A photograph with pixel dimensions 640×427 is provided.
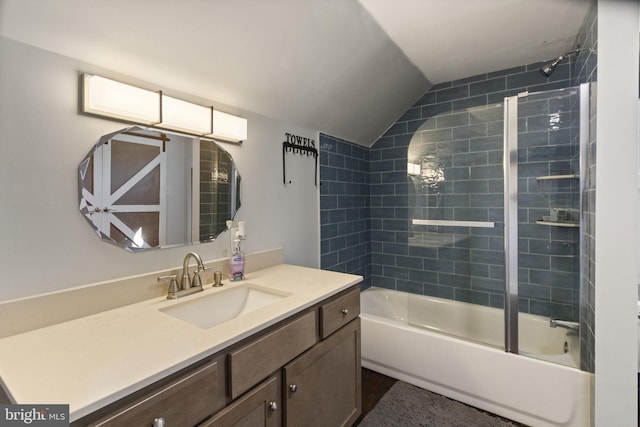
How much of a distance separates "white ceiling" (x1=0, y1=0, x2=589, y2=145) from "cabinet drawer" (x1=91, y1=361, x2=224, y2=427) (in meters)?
1.24

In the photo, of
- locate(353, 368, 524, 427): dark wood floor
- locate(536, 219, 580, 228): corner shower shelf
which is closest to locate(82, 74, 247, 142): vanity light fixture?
locate(353, 368, 524, 427): dark wood floor

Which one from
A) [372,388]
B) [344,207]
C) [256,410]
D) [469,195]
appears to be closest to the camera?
[256,410]

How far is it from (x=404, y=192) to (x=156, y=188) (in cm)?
226

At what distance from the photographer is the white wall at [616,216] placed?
4.67 feet

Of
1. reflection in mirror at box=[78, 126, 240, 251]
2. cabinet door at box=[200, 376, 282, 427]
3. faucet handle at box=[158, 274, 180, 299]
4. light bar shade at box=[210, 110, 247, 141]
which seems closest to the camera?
cabinet door at box=[200, 376, 282, 427]

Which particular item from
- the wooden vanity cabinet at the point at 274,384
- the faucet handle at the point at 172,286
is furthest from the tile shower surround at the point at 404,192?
the faucet handle at the point at 172,286

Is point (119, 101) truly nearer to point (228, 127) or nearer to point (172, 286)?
point (228, 127)

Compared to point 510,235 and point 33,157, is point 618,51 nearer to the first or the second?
point 510,235

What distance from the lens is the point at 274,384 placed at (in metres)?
1.13

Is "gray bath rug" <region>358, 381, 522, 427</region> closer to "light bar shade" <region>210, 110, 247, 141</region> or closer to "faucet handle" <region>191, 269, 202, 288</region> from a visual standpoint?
"faucet handle" <region>191, 269, 202, 288</region>

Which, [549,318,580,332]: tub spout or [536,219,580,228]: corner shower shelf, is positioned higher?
[536,219,580,228]: corner shower shelf

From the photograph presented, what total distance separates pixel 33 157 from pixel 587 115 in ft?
8.35

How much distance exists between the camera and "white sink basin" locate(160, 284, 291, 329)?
1326 millimetres

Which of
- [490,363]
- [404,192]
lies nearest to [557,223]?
[490,363]
